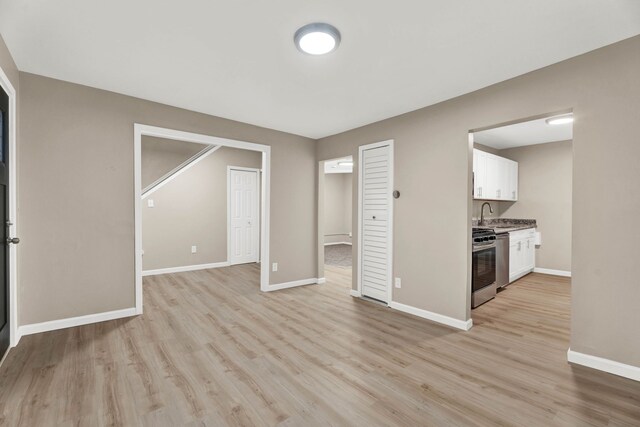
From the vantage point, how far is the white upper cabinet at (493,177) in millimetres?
4754

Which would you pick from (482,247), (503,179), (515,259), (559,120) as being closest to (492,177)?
(503,179)

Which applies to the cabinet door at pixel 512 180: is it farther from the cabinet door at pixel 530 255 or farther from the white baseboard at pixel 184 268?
the white baseboard at pixel 184 268

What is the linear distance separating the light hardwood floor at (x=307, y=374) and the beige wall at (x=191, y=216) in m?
2.25

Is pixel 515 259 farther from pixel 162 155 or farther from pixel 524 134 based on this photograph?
pixel 162 155

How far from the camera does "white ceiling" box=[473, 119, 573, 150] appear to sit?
169 inches

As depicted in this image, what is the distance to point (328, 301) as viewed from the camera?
386 cm

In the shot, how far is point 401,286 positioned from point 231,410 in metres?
2.38

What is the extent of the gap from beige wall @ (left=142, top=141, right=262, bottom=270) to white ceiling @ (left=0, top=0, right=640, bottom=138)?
2.66 metres

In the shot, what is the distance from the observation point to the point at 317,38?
1988 mm

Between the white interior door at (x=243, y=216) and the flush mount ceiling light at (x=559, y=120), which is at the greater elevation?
the flush mount ceiling light at (x=559, y=120)

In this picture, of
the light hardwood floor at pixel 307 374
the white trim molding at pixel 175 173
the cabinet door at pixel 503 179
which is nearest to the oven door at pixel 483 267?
the light hardwood floor at pixel 307 374

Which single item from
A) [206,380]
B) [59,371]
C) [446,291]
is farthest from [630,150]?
[59,371]

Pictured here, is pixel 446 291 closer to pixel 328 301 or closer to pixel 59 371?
pixel 328 301

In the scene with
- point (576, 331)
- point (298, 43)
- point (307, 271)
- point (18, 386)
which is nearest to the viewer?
point (18, 386)
